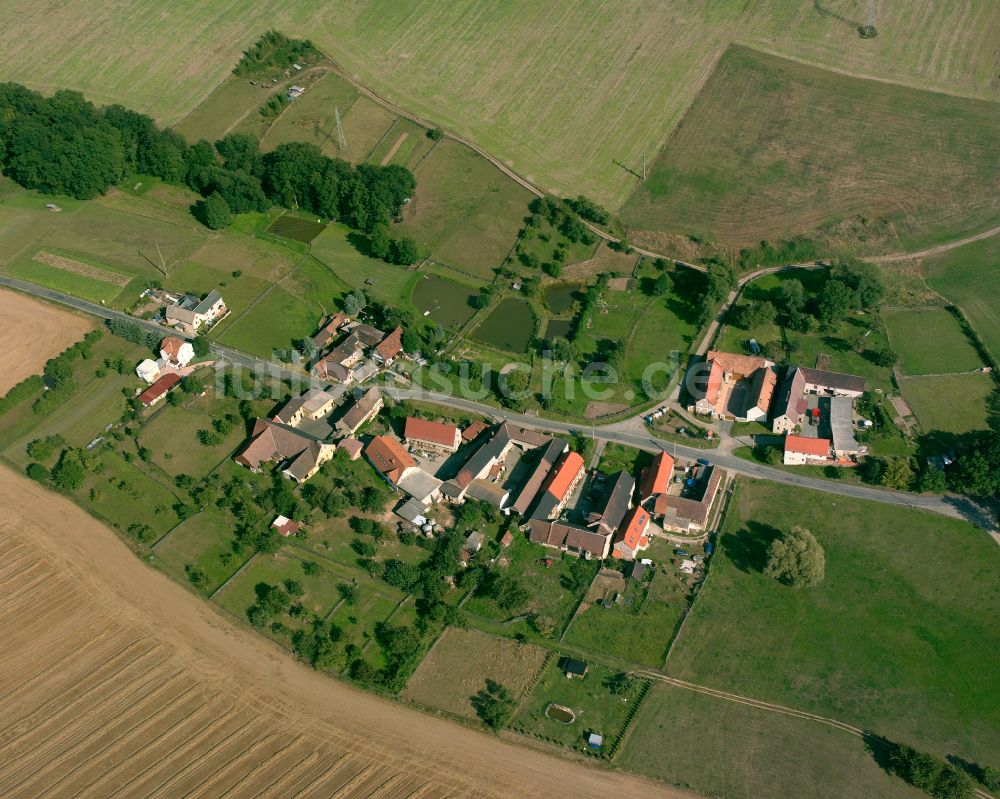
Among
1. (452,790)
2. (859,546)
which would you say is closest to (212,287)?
(452,790)

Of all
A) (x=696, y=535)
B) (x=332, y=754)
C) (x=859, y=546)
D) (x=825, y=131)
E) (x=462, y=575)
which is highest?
(x=825, y=131)

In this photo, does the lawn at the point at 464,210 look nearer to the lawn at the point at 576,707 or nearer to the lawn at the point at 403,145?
the lawn at the point at 403,145

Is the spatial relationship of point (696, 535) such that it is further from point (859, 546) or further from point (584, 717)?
point (584, 717)

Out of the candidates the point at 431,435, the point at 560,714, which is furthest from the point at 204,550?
the point at 560,714

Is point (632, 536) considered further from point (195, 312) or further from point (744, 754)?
point (195, 312)

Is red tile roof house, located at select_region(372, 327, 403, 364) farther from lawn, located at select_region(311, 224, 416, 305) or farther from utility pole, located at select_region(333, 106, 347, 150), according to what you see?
utility pole, located at select_region(333, 106, 347, 150)

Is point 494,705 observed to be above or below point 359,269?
below

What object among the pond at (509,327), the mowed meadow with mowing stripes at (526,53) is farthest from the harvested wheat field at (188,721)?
the mowed meadow with mowing stripes at (526,53)

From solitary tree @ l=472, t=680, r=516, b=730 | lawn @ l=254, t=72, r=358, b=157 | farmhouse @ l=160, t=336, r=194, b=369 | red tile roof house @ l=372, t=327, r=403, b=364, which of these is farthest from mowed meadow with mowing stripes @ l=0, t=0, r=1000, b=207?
solitary tree @ l=472, t=680, r=516, b=730
